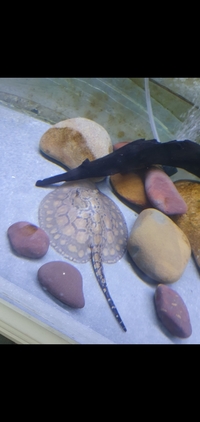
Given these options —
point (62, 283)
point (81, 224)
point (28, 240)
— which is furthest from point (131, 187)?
point (62, 283)

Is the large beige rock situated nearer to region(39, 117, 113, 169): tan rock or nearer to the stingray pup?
the stingray pup

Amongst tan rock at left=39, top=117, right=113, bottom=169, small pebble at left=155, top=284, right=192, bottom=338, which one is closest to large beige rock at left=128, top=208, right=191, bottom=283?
small pebble at left=155, top=284, right=192, bottom=338

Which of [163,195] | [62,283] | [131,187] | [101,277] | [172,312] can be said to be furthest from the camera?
[131,187]

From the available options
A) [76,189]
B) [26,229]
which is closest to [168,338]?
[26,229]

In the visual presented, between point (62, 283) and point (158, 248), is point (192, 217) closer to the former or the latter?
point (158, 248)

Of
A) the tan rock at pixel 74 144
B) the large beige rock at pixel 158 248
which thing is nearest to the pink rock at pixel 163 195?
the large beige rock at pixel 158 248
